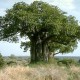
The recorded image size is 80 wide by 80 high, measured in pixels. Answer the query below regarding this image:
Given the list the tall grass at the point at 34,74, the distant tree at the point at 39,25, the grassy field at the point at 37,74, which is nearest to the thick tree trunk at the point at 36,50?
the distant tree at the point at 39,25

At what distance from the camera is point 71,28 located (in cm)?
4491

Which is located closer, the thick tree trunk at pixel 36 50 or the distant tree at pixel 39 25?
the distant tree at pixel 39 25

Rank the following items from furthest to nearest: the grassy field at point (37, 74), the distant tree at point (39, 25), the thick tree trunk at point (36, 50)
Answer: the thick tree trunk at point (36, 50) → the distant tree at point (39, 25) → the grassy field at point (37, 74)

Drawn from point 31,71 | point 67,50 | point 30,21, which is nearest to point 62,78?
point 31,71

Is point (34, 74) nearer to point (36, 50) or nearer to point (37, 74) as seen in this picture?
point (37, 74)

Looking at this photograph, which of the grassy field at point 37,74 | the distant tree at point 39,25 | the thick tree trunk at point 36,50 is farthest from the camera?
the thick tree trunk at point 36,50

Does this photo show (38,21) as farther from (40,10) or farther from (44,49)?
(44,49)

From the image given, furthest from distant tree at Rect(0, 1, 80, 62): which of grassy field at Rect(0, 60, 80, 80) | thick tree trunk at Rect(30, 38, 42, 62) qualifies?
grassy field at Rect(0, 60, 80, 80)

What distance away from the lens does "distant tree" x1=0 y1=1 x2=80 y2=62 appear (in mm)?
43375

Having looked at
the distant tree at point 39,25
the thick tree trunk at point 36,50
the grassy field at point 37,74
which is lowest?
the grassy field at point 37,74

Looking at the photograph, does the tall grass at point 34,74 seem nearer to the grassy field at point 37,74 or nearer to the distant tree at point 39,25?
the grassy field at point 37,74

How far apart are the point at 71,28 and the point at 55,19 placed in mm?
2661

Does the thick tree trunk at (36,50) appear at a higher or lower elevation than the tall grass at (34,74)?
higher

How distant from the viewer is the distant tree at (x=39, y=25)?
43375mm
